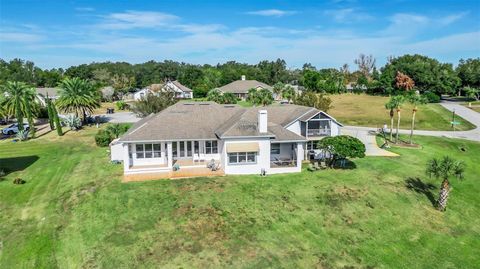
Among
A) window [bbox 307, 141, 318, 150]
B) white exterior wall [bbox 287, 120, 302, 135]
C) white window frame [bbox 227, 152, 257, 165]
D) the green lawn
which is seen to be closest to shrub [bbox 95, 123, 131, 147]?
the green lawn

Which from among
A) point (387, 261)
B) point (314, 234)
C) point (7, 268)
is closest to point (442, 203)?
point (387, 261)

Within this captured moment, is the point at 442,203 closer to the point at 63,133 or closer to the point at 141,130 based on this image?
the point at 141,130

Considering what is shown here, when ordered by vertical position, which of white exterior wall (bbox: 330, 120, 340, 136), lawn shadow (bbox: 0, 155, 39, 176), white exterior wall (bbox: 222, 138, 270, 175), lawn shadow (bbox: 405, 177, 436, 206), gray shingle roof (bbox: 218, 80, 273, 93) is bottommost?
lawn shadow (bbox: 405, 177, 436, 206)

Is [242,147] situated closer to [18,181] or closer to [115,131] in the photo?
[18,181]

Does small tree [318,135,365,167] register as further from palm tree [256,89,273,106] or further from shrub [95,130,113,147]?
palm tree [256,89,273,106]

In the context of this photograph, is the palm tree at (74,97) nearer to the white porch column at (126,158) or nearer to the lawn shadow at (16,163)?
the lawn shadow at (16,163)
